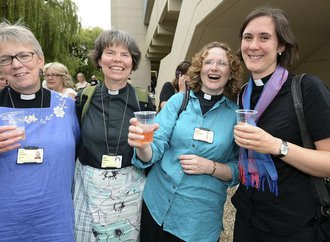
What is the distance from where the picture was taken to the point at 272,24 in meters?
2.00

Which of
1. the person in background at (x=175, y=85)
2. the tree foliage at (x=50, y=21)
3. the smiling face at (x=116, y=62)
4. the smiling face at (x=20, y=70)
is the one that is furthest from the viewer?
the tree foliage at (x=50, y=21)

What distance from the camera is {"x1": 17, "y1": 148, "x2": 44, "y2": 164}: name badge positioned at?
6.66 ft

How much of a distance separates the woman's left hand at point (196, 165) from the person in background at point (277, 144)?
0.79 ft

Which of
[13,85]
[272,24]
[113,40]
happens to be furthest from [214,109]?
[13,85]

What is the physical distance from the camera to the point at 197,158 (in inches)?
87.1

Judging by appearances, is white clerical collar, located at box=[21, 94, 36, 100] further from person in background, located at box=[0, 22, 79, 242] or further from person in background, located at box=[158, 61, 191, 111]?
person in background, located at box=[158, 61, 191, 111]

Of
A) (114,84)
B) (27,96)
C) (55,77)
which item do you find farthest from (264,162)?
(55,77)

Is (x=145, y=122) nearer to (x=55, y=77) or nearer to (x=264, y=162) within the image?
(x=264, y=162)

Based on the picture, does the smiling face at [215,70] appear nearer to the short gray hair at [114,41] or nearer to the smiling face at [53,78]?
the short gray hair at [114,41]

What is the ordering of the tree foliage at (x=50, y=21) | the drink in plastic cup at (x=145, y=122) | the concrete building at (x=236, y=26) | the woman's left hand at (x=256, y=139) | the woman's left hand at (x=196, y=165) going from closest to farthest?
the woman's left hand at (x=256, y=139), the drink in plastic cup at (x=145, y=122), the woman's left hand at (x=196, y=165), the concrete building at (x=236, y=26), the tree foliage at (x=50, y=21)

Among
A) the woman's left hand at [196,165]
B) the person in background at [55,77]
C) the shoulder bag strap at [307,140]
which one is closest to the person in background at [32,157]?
the woman's left hand at [196,165]

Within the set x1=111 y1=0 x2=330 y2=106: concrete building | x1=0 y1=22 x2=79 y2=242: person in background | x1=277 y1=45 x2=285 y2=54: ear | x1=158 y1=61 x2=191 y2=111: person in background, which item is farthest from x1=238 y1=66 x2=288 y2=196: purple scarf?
x1=111 y1=0 x2=330 y2=106: concrete building

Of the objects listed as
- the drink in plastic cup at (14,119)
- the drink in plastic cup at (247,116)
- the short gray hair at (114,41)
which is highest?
the short gray hair at (114,41)

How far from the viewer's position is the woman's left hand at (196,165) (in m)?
2.19
